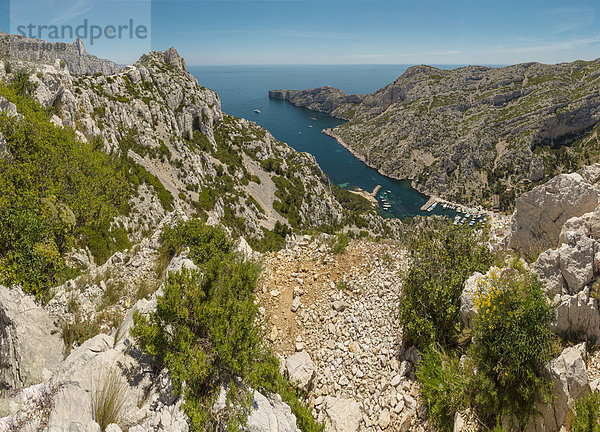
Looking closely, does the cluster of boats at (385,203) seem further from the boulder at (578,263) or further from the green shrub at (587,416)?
the green shrub at (587,416)

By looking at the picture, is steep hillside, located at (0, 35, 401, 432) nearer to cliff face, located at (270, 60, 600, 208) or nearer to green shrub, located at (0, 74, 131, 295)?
green shrub, located at (0, 74, 131, 295)

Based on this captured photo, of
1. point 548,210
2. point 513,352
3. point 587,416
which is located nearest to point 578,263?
point 513,352

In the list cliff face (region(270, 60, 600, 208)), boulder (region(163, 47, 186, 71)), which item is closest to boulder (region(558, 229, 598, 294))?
boulder (region(163, 47, 186, 71))

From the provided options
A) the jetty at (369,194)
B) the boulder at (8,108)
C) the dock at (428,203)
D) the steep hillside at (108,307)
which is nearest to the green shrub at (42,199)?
the steep hillside at (108,307)

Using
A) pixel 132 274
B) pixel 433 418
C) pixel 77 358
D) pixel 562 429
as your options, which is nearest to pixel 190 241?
pixel 132 274

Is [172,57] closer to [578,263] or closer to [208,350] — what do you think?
[208,350]

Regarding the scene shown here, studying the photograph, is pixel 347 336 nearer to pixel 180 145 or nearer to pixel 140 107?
pixel 180 145

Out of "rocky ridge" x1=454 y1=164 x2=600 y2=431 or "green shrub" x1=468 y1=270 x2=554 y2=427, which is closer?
"rocky ridge" x1=454 y1=164 x2=600 y2=431
